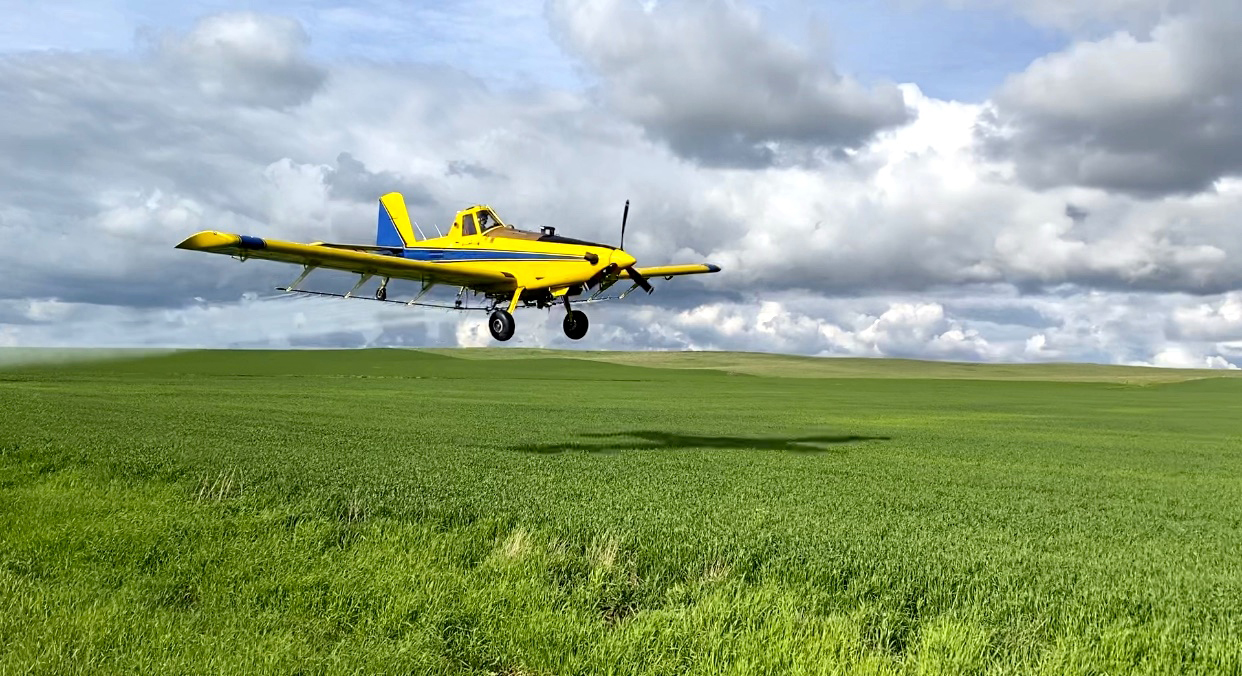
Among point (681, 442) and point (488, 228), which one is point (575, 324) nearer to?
point (488, 228)

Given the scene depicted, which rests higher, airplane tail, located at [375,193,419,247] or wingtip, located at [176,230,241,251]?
airplane tail, located at [375,193,419,247]

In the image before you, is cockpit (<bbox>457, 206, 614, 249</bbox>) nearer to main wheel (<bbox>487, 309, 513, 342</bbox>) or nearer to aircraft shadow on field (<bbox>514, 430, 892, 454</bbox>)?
main wheel (<bbox>487, 309, 513, 342</bbox>)

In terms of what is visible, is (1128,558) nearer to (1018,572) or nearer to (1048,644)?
(1018,572)

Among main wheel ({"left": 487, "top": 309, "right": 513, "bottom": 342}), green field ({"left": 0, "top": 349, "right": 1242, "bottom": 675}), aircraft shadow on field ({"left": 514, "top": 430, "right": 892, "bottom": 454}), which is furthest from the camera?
aircraft shadow on field ({"left": 514, "top": 430, "right": 892, "bottom": 454})

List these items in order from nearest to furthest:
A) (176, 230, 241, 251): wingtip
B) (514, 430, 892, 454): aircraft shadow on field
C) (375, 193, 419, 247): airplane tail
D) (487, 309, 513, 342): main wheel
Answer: (176, 230, 241, 251): wingtip, (487, 309, 513, 342): main wheel, (375, 193, 419, 247): airplane tail, (514, 430, 892, 454): aircraft shadow on field

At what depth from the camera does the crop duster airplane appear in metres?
20.3

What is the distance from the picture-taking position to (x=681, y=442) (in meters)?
37.7

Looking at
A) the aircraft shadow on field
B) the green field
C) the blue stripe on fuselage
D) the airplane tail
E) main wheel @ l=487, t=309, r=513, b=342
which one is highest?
the airplane tail

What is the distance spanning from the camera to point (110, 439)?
27484 mm

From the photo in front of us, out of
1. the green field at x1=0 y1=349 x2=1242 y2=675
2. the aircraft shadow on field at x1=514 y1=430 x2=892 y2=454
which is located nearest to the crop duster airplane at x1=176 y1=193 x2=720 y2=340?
the green field at x1=0 y1=349 x2=1242 y2=675

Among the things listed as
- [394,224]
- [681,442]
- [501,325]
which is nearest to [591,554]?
[501,325]

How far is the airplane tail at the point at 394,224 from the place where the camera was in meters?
26.5

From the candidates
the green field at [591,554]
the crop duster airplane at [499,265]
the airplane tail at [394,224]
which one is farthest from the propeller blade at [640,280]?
the airplane tail at [394,224]

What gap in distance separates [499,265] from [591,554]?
921 cm
